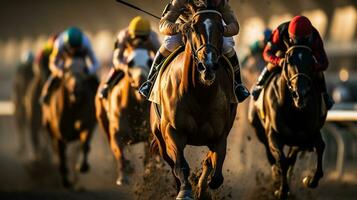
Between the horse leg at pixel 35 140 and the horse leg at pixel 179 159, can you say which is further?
the horse leg at pixel 35 140

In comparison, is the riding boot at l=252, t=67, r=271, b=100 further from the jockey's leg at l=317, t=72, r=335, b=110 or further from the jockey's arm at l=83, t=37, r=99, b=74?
the jockey's arm at l=83, t=37, r=99, b=74

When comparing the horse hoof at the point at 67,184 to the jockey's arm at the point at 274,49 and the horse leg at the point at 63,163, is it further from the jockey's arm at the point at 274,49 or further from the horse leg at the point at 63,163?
the jockey's arm at the point at 274,49

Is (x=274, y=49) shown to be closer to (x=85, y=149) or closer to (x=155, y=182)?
→ (x=155, y=182)

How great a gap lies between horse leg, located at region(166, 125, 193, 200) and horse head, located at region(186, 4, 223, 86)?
565 mm

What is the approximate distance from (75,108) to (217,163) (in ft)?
20.7

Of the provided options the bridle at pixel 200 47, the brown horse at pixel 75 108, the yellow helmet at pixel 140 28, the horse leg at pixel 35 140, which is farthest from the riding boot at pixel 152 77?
the horse leg at pixel 35 140

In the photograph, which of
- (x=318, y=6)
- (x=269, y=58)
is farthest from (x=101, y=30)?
(x=269, y=58)

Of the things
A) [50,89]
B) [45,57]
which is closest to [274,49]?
[50,89]

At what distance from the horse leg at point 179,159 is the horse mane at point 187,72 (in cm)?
37

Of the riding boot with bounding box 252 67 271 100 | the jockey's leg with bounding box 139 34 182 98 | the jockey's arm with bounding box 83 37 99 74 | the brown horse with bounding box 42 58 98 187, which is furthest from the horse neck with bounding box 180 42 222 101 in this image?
the jockey's arm with bounding box 83 37 99 74

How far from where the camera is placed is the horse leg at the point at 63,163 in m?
17.2

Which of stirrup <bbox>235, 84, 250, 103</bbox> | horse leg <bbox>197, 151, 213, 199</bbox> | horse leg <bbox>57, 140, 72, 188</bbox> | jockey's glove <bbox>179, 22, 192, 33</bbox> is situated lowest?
horse leg <bbox>57, 140, 72, 188</bbox>

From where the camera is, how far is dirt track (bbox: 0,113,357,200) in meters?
14.0

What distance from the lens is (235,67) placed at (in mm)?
12297
